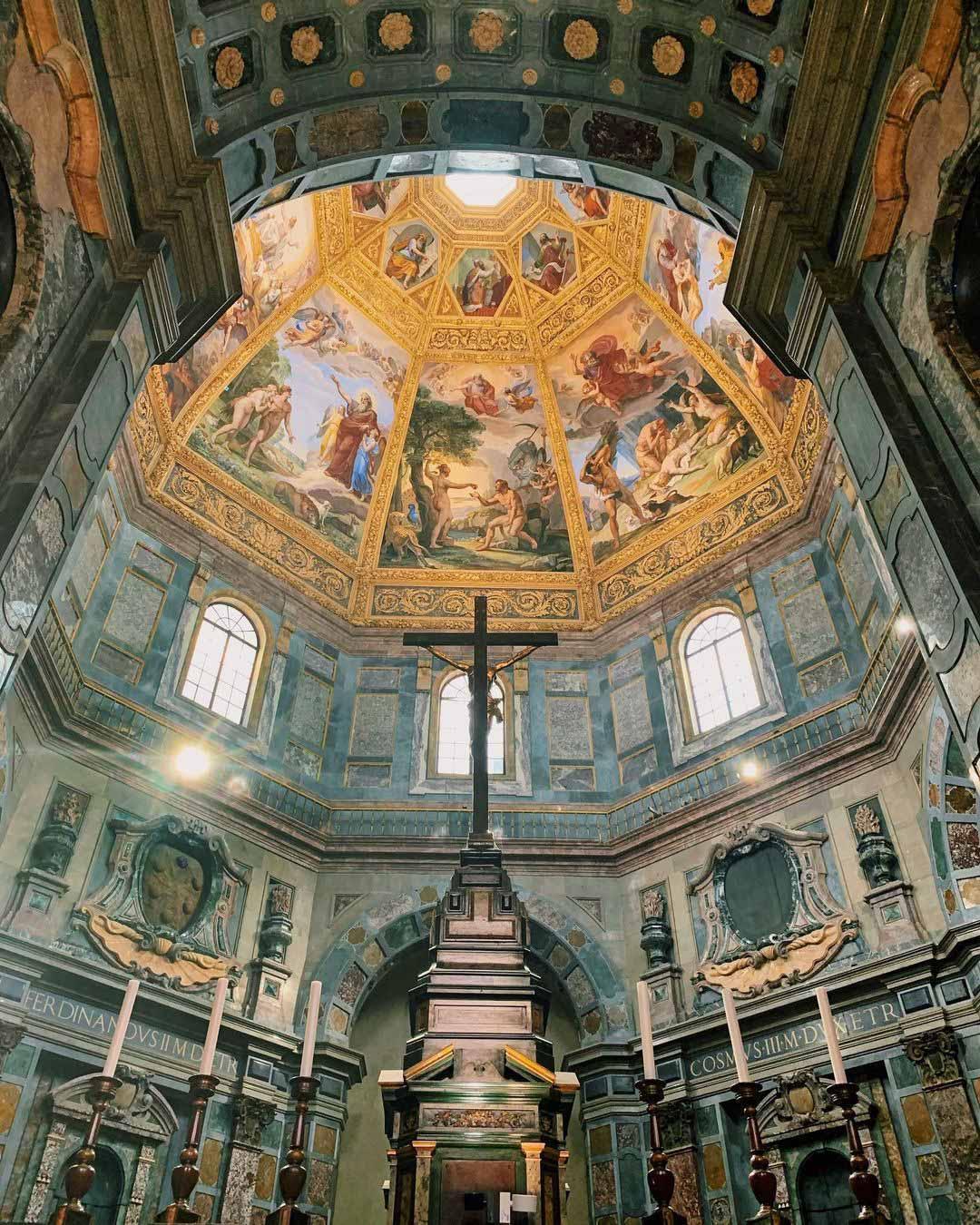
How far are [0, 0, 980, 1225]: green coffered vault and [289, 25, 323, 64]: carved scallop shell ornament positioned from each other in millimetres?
59

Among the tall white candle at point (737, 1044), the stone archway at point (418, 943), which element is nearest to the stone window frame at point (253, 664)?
the stone archway at point (418, 943)

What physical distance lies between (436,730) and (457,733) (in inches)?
15.9

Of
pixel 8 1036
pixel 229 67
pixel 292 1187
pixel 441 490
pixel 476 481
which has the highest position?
pixel 476 481

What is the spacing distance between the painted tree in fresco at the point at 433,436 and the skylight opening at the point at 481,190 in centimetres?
431

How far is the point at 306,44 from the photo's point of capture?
9789mm

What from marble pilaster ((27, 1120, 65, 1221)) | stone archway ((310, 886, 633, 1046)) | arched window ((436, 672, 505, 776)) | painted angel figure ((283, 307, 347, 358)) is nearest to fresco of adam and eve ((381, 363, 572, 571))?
painted angel figure ((283, 307, 347, 358))

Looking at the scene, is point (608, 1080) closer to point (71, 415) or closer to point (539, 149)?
point (71, 415)

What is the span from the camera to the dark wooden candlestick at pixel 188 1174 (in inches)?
184

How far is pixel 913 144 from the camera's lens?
7.63 m

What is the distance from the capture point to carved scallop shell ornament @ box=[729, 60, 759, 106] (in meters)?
9.35

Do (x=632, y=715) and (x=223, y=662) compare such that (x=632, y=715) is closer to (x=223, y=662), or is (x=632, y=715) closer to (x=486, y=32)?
(x=223, y=662)

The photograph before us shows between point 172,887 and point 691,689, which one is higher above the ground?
point 691,689

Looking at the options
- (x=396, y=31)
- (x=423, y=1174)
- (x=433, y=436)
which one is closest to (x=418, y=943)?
(x=423, y=1174)

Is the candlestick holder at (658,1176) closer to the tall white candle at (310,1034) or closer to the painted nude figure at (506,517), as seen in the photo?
the tall white candle at (310,1034)
